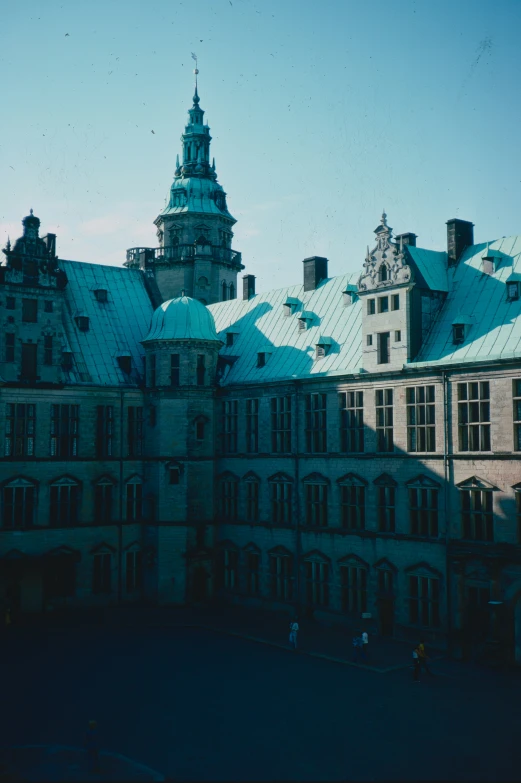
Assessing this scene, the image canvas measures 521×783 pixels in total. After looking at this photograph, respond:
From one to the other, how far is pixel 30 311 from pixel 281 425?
1919 cm

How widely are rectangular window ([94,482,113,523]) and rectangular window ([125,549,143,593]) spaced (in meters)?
3.32

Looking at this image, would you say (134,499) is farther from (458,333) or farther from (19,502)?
(458,333)

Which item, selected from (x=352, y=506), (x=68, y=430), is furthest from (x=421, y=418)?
(x=68, y=430)

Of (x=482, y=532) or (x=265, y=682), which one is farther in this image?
(x=482, y=532)

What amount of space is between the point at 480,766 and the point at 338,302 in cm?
3554

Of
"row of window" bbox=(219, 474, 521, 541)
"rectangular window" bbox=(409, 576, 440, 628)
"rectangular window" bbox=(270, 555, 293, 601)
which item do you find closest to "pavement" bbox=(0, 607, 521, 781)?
"rectangular window" bbox=(409, 576, 440, 628)

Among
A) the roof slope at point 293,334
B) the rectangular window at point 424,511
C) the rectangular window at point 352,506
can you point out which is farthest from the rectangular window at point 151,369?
the rectangular window at point 424,511

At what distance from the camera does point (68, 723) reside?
3192 centimetres

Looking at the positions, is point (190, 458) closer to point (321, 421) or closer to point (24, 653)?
point (321, 421)

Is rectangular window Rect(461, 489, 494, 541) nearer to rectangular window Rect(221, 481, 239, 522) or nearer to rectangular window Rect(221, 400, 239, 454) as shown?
rectangular window Rect(221, 481, 239, 522)

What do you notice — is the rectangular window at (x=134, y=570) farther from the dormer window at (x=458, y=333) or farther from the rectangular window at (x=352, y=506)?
the dormer window at (x=458, y=333)

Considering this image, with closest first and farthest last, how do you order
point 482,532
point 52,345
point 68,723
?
point 68,723, point 482,532, point 52,345

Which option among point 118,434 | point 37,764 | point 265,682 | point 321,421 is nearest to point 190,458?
point 118,434

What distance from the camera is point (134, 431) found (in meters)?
59.4
